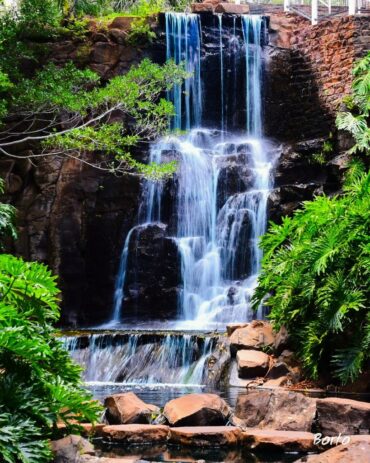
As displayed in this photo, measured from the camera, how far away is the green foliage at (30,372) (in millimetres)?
4324

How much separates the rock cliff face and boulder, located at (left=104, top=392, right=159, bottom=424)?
387 inches

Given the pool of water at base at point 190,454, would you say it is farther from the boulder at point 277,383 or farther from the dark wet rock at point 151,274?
the dark wet rock at point 151,274

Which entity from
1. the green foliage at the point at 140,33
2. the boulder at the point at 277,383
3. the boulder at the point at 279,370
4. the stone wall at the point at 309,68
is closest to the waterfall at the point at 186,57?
the green foliage at the point at 140,33

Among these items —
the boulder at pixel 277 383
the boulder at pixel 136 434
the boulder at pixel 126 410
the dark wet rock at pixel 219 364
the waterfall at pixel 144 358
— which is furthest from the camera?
the waterfall at pixel 144 358

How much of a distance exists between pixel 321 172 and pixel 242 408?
11210 mm

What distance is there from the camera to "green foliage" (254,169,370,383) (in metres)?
9.45

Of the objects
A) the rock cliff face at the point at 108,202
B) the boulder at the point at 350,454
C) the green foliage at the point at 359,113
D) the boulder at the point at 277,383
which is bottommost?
the boulder at the point at 277,383

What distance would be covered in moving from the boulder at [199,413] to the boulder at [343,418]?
3.06 feet

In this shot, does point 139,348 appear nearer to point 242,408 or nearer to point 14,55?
point 242,408

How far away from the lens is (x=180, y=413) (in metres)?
6.78

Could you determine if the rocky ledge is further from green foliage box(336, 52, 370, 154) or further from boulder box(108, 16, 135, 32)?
boulder box(108, 16, 135, 32)

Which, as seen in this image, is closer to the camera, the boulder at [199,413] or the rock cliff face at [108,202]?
the boulder at [199,413]

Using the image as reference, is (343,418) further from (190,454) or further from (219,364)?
(219,364)

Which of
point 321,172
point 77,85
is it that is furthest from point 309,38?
point 77,85
